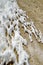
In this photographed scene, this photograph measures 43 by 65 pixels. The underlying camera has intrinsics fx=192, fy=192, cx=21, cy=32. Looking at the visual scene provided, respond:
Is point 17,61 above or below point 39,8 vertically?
below

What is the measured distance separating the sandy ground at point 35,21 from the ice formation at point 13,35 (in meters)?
0.04

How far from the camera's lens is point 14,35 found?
4.66 feet

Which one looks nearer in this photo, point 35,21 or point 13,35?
point 13,35

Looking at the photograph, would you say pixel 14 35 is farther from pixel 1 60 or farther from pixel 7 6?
pixel 7 6

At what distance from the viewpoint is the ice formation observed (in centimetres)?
120

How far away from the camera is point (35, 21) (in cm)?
163

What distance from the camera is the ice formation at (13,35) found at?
1.20 meters

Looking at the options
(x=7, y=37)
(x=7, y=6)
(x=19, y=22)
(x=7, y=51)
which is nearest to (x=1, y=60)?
(x=7, y=51)

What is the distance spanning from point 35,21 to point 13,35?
0.30m

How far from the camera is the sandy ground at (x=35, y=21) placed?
1261 mm

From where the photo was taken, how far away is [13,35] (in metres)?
1.42

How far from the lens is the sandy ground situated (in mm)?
1261

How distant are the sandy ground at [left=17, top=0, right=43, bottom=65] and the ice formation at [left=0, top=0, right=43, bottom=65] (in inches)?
1.4

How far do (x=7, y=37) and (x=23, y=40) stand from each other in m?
0.12
